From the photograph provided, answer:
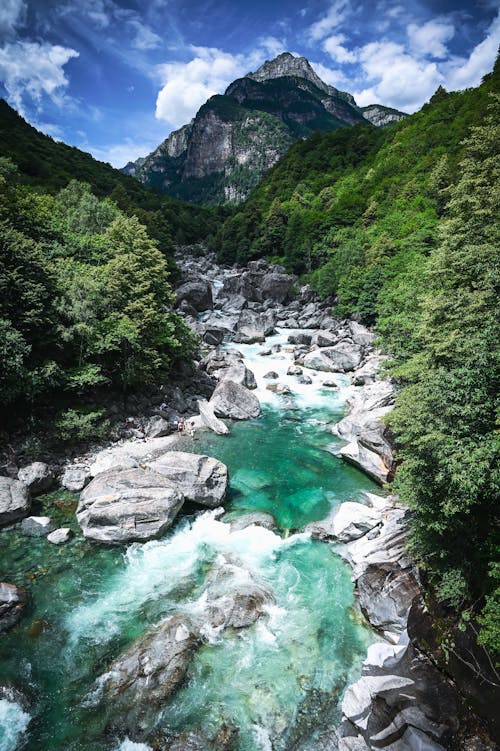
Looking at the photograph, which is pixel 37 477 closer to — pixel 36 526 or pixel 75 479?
pixel 75 479

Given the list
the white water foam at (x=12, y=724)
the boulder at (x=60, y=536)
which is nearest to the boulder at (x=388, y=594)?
the white water foam at (x=12, y=724)

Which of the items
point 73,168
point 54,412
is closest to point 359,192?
point 73,168

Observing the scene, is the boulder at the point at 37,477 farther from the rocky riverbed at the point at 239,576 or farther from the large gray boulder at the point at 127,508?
the large gray boulder at the point at 127,508

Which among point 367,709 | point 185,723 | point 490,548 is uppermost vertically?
point 490,548

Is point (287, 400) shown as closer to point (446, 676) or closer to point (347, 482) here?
point (347, 482)

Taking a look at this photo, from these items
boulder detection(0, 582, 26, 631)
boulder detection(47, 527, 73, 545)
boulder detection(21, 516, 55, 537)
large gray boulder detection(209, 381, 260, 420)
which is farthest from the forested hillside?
boulder detection(21, 516, 55, 537)

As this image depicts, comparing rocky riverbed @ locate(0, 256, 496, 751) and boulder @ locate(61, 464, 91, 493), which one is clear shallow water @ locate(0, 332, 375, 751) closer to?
rocky riverbed @ locate(0, 256, 496, 751)
